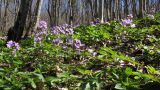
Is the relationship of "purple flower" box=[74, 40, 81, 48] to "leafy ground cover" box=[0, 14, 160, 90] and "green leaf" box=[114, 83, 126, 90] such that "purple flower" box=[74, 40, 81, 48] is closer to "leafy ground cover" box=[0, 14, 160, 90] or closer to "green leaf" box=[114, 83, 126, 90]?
"leafy ground cover" box=[0, 14, 160, 90]

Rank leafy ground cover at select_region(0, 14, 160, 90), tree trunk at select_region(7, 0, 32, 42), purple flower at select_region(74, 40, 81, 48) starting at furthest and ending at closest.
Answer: tree trunk at select_region(7, 0, 32, 42) < purple flower at select_region(74, 40, 81, 48) < leafy ground cover at select_region(0, 14, 160, 90)

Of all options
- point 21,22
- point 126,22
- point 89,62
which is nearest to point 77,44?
point 89,62

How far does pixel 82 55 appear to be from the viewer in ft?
16.9

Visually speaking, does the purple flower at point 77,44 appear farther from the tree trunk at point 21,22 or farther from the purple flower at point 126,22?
the tree trunk at point 21,22

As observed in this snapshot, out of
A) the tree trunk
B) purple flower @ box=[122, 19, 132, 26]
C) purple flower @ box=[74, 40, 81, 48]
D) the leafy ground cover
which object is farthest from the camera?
the tree trunk

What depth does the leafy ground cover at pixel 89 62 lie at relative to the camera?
3666 millimetres

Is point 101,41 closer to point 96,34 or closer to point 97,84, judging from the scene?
point 96,34

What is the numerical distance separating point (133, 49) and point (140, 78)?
209 cm

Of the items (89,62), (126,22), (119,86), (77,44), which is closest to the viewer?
(119,86)

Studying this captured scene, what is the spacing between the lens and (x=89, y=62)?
4.64m

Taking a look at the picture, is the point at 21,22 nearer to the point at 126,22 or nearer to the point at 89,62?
the point at 126,22

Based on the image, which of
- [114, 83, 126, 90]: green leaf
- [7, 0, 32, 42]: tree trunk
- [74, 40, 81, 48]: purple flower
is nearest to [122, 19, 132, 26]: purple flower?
[74, 40, 81, 48]: purple flower

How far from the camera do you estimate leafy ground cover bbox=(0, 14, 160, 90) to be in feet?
12.0

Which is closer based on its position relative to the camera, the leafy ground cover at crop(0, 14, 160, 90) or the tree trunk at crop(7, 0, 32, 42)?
the leafy ground cover at crop(0, 14, 160, 90)
